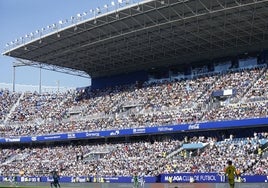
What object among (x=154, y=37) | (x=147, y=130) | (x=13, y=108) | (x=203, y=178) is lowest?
(x=203, y=178)

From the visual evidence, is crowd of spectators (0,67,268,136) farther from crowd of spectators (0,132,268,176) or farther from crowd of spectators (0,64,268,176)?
crowd of spectators (0,132,268,176)

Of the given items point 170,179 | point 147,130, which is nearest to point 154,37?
point 147,130

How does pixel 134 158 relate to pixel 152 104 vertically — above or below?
below

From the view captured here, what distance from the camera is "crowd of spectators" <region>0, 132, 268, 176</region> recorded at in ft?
143

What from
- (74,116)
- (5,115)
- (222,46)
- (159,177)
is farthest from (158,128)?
(5,115)

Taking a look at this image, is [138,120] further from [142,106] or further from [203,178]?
[203,178]

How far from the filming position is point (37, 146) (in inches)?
2719

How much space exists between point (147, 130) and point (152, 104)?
671 centimetres

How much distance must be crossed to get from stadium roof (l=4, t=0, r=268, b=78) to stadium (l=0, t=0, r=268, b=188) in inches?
4.7

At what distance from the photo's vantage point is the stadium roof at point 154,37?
49.3 m

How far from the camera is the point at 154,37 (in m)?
57.4

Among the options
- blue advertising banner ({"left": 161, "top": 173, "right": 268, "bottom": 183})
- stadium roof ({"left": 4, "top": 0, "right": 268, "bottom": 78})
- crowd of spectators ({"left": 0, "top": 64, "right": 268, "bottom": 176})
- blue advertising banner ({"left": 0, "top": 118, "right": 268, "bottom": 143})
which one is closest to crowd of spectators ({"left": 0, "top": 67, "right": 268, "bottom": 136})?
crowd of spectators ({"left": 0, "top": 64, "right": 268, "bottom": 176})

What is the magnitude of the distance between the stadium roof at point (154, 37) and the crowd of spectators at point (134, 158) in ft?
37.3

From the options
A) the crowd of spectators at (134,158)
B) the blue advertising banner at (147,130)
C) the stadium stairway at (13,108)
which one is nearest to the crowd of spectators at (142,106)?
the stadium stairway at (13,108)
